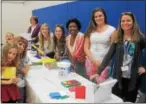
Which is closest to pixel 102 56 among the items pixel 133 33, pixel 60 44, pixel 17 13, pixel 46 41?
pixel 133 33

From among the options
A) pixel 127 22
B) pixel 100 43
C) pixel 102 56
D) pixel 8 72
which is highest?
Answer: pixel 127 22

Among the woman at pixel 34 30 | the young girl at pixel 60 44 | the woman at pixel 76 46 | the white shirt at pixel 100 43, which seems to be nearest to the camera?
the white shirt at pixel 100 43

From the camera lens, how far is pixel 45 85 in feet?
6.20

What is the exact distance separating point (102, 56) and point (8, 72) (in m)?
0.92

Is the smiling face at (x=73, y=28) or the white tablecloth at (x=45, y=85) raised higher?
the smiling face at (x=73, y=28)

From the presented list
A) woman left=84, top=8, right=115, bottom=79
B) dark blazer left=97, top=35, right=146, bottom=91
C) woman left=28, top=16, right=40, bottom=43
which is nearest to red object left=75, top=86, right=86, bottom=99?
dark blazer left=97, top=35, right=146, bottom=91

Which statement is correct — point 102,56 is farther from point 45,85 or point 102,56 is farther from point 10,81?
point 10,81

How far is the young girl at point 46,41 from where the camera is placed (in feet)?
9.73

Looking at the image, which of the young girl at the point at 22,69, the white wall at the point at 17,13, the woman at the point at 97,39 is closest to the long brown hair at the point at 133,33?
the woman at the point at 97,39

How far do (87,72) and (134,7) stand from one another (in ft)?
2.60

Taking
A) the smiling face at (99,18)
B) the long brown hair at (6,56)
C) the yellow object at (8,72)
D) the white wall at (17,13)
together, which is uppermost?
the white wall at (17,13)

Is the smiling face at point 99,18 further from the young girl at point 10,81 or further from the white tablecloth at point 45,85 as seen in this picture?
the young girl at point 10,81

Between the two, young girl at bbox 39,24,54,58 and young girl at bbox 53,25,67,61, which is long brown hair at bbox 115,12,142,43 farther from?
young girl at bbox 39,24,54,58

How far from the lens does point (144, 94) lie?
89.4 inches
